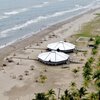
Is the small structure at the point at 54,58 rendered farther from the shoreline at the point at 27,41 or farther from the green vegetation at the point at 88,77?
the shoreline at the point at 27,41

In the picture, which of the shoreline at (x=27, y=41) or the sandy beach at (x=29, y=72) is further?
the shoreline at (x=27, y=41)

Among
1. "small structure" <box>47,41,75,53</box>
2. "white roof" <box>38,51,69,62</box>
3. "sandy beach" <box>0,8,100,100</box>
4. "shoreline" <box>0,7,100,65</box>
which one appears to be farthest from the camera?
→ "shoreline" <box>0,7,100,65</box>

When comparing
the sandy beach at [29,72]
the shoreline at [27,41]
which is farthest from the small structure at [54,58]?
the shoreline at [27,41]

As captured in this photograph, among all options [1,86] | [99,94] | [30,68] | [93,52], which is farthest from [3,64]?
[99,94]

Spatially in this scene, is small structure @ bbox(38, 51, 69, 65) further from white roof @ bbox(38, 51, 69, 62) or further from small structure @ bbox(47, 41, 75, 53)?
small structure @ bbox(47, 41, 75, 53)

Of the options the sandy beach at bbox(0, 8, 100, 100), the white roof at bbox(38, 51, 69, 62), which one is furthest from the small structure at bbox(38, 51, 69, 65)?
the sandy beach at bbox(0, 8, 100, 100)

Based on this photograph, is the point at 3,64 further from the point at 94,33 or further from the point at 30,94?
the point at 94,33

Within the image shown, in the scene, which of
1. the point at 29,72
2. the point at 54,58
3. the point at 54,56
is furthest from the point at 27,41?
the point at 29,72

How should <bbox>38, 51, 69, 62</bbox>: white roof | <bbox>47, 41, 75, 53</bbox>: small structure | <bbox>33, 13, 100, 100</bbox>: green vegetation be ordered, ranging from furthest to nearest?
<bbox>47, 41, 75, 53</bbox>: small structure < <bbox>38, 51, 69, 62</bbox>: white roof < <bbox>33, 13, 100, 100</bbox>: green vegetation
